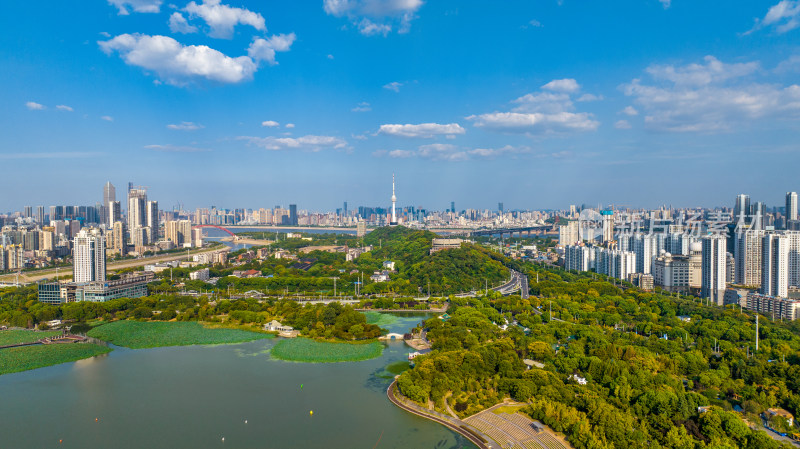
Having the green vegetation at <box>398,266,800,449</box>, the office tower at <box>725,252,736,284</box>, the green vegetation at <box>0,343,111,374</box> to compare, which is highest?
the office tower at <box>725,252,736,284</box>

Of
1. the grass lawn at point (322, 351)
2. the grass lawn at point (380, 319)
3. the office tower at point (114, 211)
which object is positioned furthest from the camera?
the office tower at point (114, 211)

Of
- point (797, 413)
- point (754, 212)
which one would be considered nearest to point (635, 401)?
point (797, 413)

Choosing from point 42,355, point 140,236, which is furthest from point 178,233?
point 42,355

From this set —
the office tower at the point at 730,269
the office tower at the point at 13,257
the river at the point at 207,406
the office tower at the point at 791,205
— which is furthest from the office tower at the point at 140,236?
the office tower at the point at 791,205

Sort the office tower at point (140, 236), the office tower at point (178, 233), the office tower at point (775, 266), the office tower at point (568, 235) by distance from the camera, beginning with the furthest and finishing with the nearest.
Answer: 1. the office tower at point (178, 233)
2. the office tower at point (140, 236)
3. the office tower at point (568, 235)
4. the office tower at point (775, 266)

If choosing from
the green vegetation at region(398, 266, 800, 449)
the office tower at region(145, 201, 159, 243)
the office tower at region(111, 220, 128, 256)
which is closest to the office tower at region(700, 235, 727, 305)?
the green vegetation at region(398, 266, 800, 449)

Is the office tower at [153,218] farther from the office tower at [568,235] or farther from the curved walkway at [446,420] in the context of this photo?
the curved walkway at [446,420]

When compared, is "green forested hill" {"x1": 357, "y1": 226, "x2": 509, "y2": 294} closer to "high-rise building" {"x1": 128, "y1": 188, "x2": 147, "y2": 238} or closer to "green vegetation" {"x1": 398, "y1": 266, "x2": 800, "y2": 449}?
"green vegetation" {"x1": 398, "y1": 266, "x2": 800, "y2": 449}
